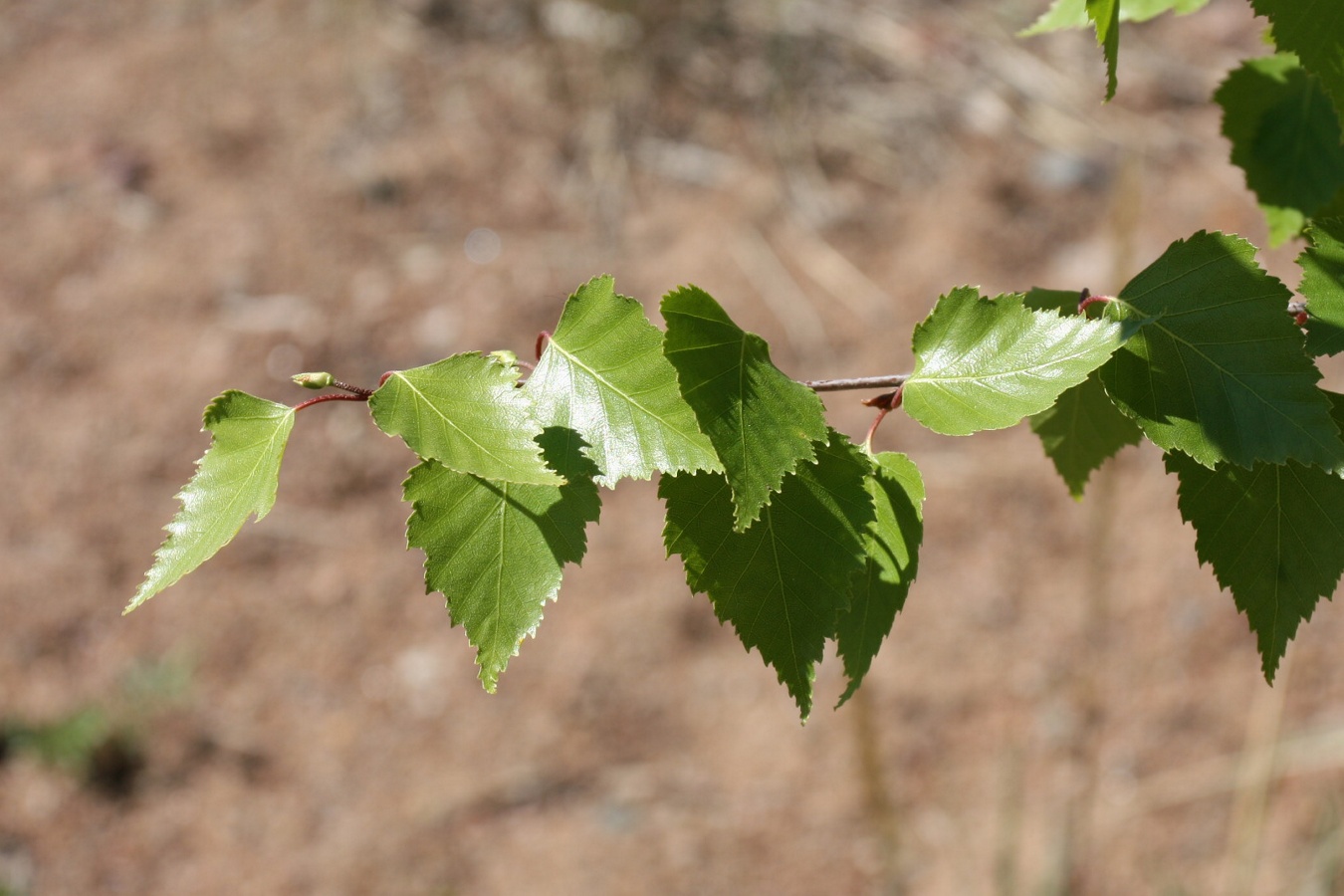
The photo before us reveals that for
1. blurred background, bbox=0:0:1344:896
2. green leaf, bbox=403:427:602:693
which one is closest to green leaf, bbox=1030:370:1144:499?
green leaf, bbox=403:427:602:693

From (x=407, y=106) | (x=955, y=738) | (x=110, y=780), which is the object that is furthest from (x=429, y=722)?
(x=407, y=106)

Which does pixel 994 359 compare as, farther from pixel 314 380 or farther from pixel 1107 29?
pixel 314 380

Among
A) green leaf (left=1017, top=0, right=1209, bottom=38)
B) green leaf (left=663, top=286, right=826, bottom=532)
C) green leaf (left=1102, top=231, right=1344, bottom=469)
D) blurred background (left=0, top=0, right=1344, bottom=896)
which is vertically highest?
green leaf (left=1017, top=0, right=1209, bottom=38)

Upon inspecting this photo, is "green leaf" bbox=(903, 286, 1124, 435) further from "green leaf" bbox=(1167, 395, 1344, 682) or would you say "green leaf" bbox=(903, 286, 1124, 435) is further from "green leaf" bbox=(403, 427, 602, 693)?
"green leaf" bbox=(403, 427, 602, 693)

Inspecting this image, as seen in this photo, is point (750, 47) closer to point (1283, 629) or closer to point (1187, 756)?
point (1187, 756)

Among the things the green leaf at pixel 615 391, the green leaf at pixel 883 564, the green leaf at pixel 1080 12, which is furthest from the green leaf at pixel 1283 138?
the green leaf at pixel 615 391

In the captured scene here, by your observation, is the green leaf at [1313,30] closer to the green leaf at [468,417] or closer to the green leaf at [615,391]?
the green leaf at [615,391]
